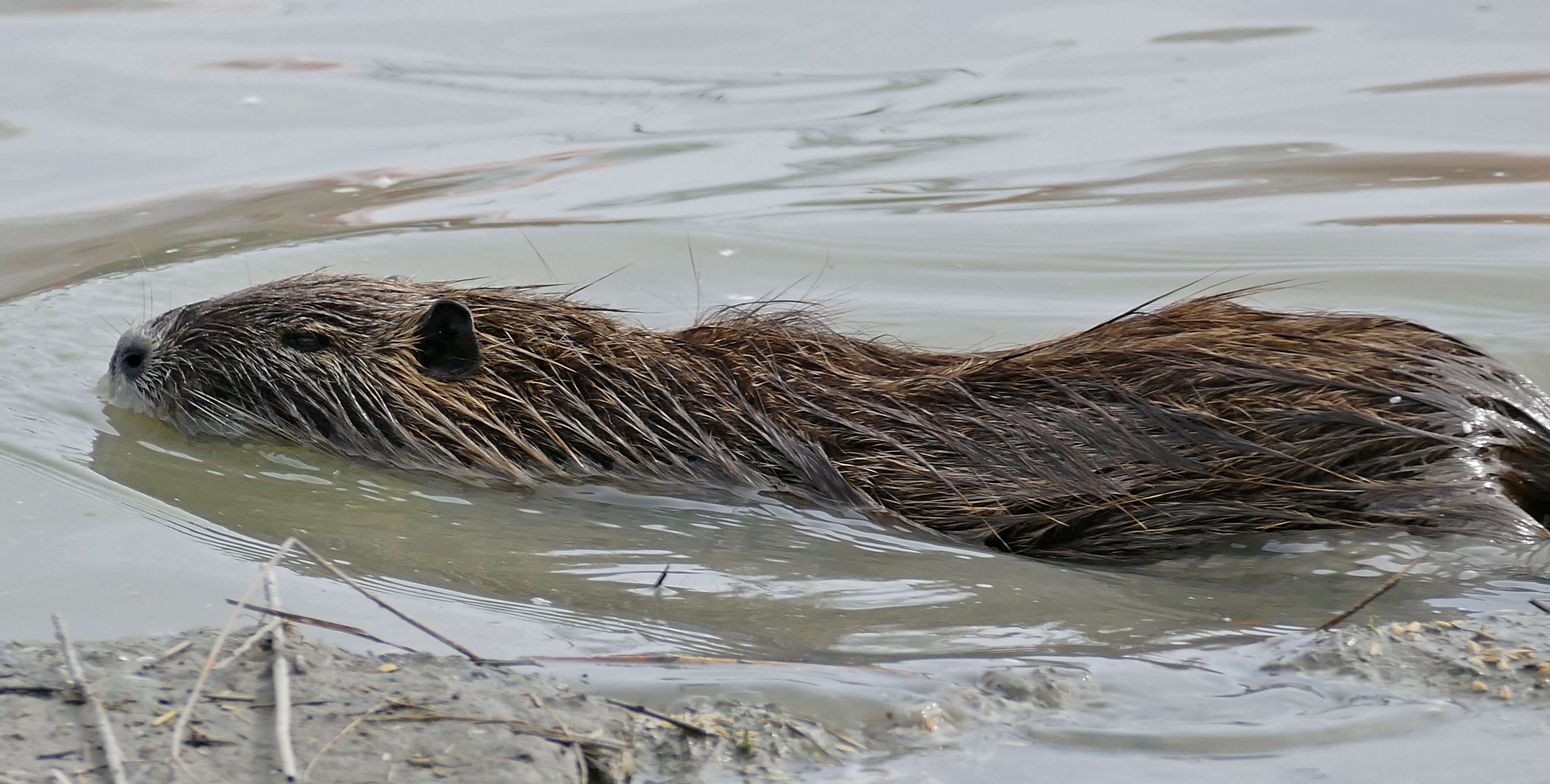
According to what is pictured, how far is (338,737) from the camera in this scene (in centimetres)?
225

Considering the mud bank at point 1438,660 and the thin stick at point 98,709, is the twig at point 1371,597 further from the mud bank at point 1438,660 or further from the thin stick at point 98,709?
the thin stick at point 98,709

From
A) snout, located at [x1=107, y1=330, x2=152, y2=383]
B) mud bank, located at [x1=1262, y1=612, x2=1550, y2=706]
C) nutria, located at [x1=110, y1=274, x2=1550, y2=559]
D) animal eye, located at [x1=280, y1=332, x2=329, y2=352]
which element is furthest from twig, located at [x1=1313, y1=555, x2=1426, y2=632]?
snout, located at [x1=107, y1=330, x2=152, y2=383]

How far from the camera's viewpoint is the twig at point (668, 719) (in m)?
2.38

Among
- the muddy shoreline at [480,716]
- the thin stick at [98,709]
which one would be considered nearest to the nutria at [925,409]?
the muddy shoreline at [480,716]

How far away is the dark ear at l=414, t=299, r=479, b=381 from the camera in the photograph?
13.9ft

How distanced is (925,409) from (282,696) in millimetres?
2017

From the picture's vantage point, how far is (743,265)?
22.0 feet

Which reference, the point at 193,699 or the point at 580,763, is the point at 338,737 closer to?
the point at 193,699

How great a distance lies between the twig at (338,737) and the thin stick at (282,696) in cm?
2

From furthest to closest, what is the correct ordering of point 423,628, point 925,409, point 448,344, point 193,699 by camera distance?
point 448,344 → point 925,409 → point 423,628 → point 193,699

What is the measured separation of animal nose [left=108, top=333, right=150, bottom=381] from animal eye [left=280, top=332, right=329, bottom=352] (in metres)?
0.46

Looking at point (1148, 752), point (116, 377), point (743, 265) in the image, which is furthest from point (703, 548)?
point (743, 265)

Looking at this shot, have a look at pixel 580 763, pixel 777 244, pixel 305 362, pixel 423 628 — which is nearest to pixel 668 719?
pixel 580 763

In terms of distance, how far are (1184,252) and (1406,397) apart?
3301 millimetres
